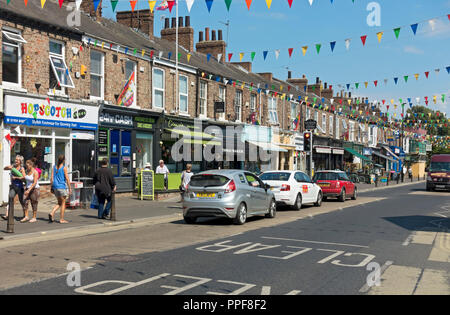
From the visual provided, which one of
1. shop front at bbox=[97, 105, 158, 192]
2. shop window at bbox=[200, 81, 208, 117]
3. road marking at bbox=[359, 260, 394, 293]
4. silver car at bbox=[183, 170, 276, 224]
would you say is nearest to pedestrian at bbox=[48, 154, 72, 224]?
silver car at bbox=[183, 170, 276, 224]

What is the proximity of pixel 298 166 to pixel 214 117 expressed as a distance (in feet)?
55.1

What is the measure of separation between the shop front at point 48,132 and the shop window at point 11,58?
772 mm

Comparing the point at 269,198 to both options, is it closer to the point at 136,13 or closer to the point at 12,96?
the point at 12,96

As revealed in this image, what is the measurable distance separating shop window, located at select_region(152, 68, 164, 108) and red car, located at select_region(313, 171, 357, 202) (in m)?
9.09

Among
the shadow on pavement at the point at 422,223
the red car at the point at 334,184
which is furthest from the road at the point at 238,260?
the red car at the point at 334,184

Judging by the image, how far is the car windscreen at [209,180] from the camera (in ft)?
44.4

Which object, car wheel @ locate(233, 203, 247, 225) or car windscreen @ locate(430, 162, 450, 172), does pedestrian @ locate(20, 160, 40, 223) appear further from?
car windscreen @ locate(430, 162, 450, 172)

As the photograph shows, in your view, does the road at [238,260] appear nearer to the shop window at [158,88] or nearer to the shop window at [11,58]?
the shop window at [11,58]

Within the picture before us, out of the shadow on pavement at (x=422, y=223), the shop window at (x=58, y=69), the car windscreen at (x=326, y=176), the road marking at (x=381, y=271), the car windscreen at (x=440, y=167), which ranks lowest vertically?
the shadow on pavement at (x=422, y=223)

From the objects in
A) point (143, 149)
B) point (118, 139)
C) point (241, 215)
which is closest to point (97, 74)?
point (118, 139)

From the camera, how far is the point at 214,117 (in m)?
30.0

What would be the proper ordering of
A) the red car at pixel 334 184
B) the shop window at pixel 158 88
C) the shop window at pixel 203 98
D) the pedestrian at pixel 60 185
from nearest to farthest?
the pedestrian at pixel 60 185 → the red car at pixel 334 184 → the shop window at pixel 158 88 → the shop window at pixel 203 98

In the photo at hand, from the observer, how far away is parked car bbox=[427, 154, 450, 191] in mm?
33656
